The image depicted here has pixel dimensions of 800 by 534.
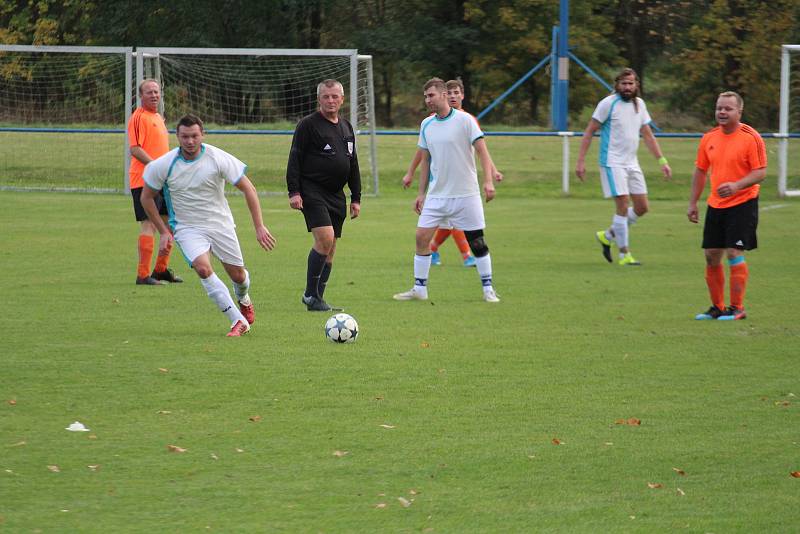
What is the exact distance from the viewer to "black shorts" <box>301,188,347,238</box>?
10805 mm

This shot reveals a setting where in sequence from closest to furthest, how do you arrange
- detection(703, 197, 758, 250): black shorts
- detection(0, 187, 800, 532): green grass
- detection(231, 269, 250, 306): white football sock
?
detection(0, 187, 800, 532): green grass
detection(231, 269, 250, 306): white football sock
detection(703, 197, 758, 250): black shorts

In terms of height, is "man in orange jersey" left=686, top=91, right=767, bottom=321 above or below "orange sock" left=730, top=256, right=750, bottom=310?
above

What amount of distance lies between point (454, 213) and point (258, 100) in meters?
21.9

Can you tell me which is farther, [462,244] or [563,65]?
[563,65]

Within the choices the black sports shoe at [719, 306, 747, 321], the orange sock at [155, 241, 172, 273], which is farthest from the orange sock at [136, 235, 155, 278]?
the black sports shoe at [719, 306, 747, 321]

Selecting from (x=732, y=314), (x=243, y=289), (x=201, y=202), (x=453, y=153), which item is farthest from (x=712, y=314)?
(x=201, y=202)

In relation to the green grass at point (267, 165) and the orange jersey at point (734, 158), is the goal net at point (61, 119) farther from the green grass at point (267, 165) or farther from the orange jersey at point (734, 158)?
the orange jersey at point (734, 158)

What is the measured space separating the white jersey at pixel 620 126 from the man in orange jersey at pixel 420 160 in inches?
65.5

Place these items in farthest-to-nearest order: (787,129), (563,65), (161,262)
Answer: (563,65) → (787,129) → (161,262)

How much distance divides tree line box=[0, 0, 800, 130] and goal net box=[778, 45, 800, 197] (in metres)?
10.1

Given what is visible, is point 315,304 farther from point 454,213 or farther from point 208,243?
point 208,243

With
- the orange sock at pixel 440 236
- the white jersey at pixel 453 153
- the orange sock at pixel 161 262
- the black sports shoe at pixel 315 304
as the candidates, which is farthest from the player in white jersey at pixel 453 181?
the orange sock at pixel 161 262

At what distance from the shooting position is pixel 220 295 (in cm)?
948

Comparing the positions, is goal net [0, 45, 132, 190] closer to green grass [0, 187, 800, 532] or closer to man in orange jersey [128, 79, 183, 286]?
man in orange jersey [128, 79, 183, 286]
